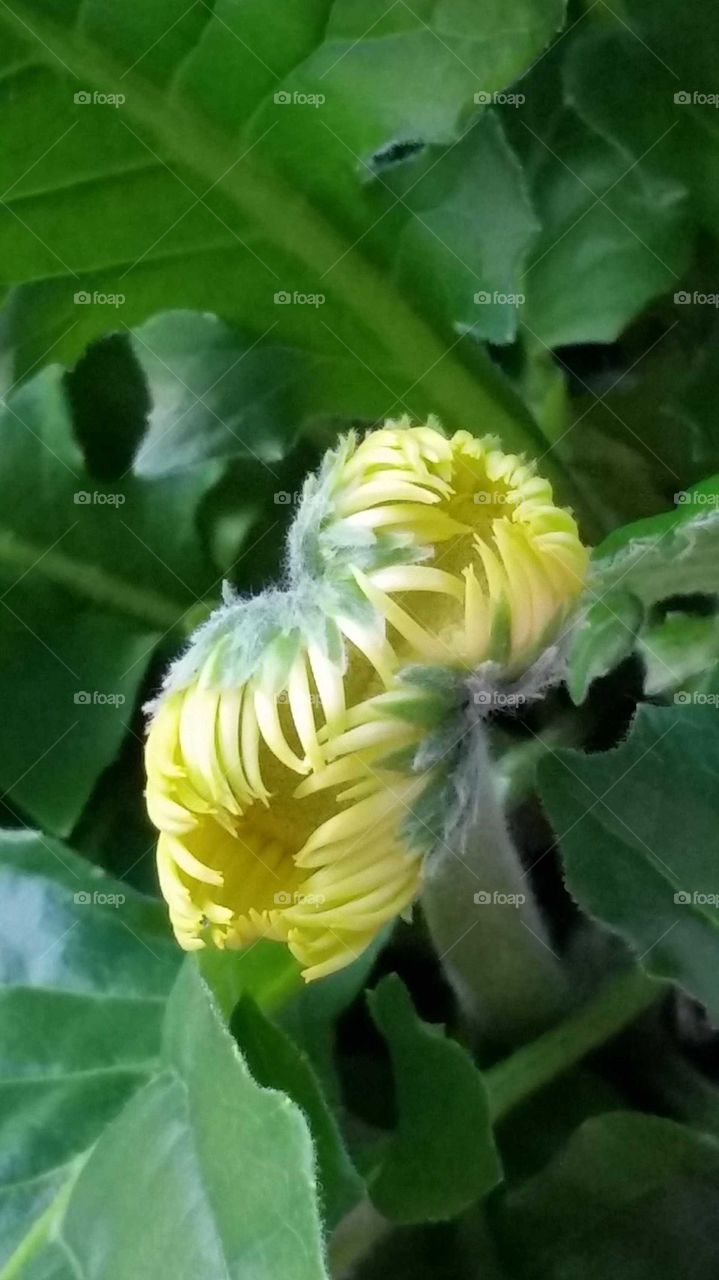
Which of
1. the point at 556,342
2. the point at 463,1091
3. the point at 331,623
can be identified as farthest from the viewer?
the point at 556,342

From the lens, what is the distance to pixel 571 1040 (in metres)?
0.48

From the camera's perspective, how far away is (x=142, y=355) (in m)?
0.54

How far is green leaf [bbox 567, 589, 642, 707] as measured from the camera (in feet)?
1.29

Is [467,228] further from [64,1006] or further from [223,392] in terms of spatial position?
[64,1006]

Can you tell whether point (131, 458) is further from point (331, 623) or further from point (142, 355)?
point (331, 623)

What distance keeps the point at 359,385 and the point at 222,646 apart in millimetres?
261

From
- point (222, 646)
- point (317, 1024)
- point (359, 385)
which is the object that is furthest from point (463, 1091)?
point (359, 385)

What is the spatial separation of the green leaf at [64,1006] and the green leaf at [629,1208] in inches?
6.1

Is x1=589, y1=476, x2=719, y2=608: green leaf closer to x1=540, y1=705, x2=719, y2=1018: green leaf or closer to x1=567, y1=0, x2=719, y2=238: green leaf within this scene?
x1=540, y1=705, x2=719, y2=1018: green leaf

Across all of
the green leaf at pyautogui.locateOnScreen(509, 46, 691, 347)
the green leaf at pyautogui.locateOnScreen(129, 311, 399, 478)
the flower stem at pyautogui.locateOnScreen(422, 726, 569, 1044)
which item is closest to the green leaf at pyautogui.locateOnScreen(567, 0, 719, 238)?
the green leaf at pyautogui.locateOnScreen(509, 46, 691, 347)

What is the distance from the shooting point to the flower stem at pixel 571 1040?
1.57 feet

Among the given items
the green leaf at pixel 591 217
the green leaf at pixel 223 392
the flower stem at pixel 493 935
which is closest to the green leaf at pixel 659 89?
the green leaf at pixel 591 217

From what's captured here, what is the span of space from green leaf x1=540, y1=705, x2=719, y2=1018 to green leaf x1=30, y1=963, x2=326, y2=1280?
128 mm

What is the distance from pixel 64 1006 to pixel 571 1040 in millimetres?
191
